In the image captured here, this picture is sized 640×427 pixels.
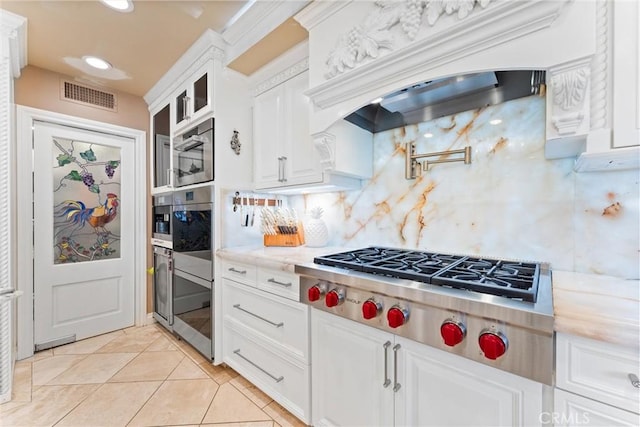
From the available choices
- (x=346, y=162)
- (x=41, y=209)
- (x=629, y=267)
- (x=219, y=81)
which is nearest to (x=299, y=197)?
(x=346, y=162)

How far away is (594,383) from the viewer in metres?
0.70

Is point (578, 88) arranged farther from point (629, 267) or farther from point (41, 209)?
point (41, 209)

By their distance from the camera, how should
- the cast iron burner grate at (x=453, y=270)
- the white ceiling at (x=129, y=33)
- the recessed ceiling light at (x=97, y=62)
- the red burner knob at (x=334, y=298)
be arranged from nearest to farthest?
1. the cast iron burner grate at (x=453, y=270)
2. the red burner knob at (x=334, y=298)
3. the white ceiling at (x=129, y=33)
4. the recessed ceiling light at (x=97, y=62)

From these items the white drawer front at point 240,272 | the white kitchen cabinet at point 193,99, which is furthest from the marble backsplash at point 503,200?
the white kitchen cabinet at point 193,99

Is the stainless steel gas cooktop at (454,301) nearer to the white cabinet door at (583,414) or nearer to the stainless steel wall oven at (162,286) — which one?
the white cabinet door at (583,414)

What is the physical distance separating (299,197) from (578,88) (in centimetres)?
183

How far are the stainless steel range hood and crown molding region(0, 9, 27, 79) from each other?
220cm

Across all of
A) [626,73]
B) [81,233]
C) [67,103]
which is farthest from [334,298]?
[67,103]

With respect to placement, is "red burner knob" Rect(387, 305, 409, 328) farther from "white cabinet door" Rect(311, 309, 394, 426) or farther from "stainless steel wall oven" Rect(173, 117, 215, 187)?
"stainless steel wall oven" Rect(173, 117, 215, 187)

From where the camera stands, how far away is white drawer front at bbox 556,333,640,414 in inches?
26.2

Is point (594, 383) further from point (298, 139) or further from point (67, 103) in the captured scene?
point (67, 103)

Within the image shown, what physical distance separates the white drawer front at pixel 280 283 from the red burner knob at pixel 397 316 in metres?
0.57

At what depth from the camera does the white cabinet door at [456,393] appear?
2.67 ft

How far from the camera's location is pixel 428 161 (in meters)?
1.62
